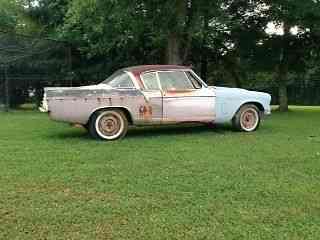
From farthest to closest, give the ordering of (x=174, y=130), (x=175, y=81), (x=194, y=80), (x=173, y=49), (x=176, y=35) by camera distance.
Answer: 1. (x=173, y=49)
2. (x=176, y=35)
3. (x=174, y=130)
4. (x=194, y=80)
5. (x=175, y=81)

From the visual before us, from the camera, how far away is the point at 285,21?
741 inches

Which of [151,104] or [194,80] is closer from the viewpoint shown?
[151,104]

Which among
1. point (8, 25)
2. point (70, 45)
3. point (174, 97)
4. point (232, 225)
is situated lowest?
point (232, 225)

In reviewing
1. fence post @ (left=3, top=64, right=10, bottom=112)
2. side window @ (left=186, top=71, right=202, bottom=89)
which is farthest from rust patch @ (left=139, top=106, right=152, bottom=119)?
fence post @ (left=3, top=64, right=10, bottom=112)

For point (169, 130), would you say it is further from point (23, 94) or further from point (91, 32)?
point (23, 94)

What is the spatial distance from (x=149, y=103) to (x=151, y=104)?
0.15 ft

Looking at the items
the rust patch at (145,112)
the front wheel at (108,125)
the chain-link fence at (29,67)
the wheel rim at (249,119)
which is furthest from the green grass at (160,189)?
the chain-link fence at (29,67)

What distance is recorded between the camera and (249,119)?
11133mm

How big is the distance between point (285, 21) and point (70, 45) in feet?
26.5

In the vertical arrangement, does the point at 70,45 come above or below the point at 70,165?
above

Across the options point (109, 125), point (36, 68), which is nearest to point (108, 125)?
point (109, 125)

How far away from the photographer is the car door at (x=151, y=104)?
9.94 metres

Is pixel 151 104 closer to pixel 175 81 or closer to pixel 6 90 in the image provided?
pixel 175 81

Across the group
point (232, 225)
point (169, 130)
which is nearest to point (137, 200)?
point (232, 225)
